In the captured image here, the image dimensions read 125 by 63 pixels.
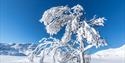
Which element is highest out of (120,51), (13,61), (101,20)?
(120,51)

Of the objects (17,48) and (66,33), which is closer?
(66,33)

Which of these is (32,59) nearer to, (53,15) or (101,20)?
(53,15)

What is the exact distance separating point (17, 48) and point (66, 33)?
20.2ft

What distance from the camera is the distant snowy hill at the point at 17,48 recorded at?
23.7m

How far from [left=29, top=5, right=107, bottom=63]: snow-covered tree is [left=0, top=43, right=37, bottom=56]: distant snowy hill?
1.66 feet

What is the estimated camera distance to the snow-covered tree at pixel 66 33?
2194 cm

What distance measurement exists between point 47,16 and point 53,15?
37cm

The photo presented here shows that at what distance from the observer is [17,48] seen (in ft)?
90.2

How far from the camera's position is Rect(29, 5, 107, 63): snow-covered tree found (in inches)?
864

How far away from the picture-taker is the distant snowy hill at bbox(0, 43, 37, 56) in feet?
77.8

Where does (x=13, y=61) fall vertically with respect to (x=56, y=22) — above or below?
above

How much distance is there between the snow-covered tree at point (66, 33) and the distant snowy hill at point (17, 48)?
506 mm

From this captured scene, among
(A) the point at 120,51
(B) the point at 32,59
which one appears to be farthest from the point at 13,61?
(A) the point at 120,51

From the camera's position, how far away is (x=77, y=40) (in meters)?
22.5
